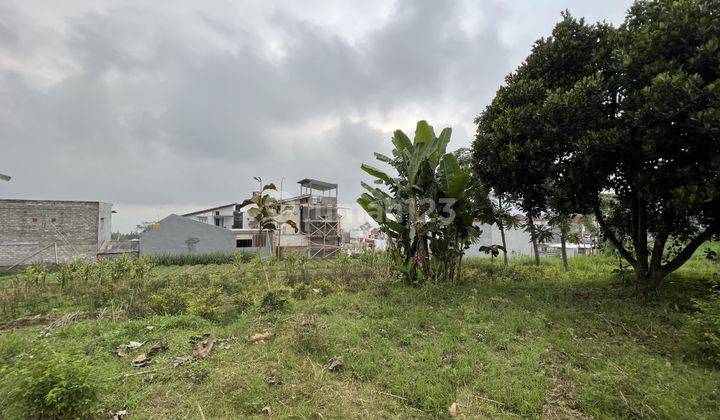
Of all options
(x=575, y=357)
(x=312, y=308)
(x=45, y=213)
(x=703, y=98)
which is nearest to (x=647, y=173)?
(x=703, y=98)

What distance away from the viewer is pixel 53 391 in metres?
2.33

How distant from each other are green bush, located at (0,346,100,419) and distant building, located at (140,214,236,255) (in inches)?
735

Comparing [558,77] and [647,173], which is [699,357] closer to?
[647,173]

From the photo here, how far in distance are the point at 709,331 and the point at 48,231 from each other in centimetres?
2737

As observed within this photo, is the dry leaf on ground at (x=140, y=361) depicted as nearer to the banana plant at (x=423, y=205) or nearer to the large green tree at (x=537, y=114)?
the banana plant at (x=423, y=205)

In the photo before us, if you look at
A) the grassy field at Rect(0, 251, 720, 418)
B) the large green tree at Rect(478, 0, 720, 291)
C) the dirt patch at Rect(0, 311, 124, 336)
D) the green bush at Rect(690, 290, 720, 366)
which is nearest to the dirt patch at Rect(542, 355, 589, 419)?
the grassy field at Rect(0, 251, 720, 418)

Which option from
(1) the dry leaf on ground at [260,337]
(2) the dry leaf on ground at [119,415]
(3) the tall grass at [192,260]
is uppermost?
(3) the tall grass at [192,260]

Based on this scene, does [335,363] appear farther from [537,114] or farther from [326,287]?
[537,114]

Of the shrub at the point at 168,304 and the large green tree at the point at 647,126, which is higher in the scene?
the large green tree at the point at 647,126

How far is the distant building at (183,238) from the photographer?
2025 cm

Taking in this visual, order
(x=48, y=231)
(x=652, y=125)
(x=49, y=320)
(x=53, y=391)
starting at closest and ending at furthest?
(x=53, y=391), (x=652, y=125), (x=49, y=320), (x=48, y=231)

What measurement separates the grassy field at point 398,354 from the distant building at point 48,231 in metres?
17.4

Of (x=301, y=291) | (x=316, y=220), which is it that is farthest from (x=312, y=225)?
(x=301, y=291)

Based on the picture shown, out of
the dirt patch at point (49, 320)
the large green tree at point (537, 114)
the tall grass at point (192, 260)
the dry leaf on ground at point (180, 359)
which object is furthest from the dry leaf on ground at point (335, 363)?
the tall grass at point (192, 260)
